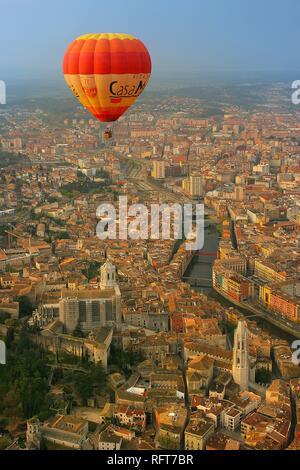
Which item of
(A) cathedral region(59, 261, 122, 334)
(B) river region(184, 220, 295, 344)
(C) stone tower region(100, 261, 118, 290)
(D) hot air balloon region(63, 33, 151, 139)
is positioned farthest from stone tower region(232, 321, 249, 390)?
(D) hot air balloon region(63, 33, 151, 139)

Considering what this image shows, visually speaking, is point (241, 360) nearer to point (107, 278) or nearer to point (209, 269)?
point (107, 278)

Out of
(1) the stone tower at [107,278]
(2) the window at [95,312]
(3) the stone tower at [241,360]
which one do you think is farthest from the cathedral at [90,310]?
(3) the stone tower at [241,360]

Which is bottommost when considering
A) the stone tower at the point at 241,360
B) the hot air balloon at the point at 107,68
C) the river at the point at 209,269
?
the river at the point at 209,269

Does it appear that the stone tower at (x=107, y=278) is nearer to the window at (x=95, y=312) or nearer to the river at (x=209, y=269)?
the window at (x=95, y=312)

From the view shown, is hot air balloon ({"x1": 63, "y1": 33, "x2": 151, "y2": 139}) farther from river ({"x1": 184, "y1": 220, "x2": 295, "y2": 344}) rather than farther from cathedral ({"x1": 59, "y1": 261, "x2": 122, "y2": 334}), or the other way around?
river ({"x1": 184, "y1": 220, "x2": 295, "y2": 344})

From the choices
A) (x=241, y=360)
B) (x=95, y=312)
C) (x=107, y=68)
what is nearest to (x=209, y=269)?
(x=95, y=312)

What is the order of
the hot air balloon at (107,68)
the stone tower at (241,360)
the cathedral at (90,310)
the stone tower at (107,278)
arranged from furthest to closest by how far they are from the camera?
the stone tower at (107,278) → the cathedral at (90,310) → the stone tower at (241,360) → the hot air balloon at (107,68)

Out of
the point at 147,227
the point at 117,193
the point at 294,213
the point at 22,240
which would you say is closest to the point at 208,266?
the point at 147,227

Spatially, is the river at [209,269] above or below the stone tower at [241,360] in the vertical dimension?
below

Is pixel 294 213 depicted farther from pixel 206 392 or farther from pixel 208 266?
pixel 206 392
